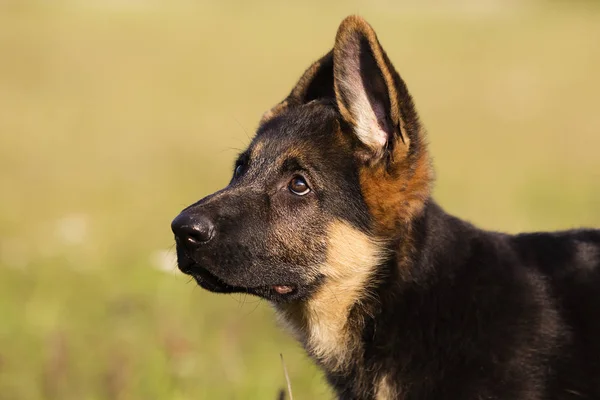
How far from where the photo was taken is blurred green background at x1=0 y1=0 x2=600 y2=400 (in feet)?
22.1

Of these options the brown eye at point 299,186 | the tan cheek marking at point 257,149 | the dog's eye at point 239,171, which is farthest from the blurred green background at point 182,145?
the tan cheek marking at point 257,149

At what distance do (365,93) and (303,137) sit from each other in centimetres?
43

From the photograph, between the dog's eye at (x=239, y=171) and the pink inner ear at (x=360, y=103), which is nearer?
the pink inner ear at (x=360, y=103)

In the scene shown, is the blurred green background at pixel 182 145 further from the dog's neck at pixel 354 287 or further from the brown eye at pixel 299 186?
the brown eye at pixel 299 186

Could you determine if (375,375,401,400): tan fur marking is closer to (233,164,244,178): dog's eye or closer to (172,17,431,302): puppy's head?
(172,17,431,302): puppy's head

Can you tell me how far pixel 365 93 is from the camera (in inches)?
187

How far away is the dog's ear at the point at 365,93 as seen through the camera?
4.57 metres

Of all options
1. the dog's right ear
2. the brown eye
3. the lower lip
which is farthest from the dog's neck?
the dog's right ear

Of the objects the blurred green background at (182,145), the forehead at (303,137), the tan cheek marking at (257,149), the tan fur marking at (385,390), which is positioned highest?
the forehead at (303,137)

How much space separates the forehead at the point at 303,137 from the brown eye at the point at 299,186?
122 millimetres

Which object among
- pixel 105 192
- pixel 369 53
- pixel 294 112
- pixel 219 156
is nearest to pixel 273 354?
pixel 294 112

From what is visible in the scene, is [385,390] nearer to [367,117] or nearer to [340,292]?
[340,292]

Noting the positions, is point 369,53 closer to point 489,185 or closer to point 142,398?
point 142,398

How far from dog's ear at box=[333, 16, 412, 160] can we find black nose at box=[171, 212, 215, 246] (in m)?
0.99
